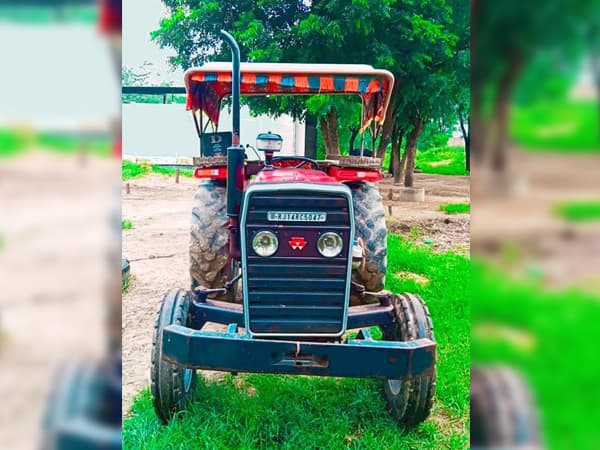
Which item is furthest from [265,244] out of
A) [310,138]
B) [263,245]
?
[310,138]

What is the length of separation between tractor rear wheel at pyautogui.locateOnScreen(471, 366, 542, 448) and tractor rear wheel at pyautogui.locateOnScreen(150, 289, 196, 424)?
5.31ft

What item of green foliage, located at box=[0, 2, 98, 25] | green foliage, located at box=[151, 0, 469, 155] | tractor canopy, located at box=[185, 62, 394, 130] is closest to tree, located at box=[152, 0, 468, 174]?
green foliage, located at box=[151, 0, 469, 155]

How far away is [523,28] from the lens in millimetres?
590

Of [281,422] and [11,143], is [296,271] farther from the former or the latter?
[11,143]

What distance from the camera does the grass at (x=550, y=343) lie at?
0.54 meters

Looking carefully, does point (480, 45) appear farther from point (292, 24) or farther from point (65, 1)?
point (292, 24)

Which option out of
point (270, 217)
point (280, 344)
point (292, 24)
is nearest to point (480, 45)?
point (270, 217)

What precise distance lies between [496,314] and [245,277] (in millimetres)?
1478

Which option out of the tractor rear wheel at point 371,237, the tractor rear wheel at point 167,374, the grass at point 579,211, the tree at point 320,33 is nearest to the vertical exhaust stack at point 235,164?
the tractor rear wheel at point 167,374

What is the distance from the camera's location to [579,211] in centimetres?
51

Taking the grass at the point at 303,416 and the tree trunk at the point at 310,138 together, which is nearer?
the grass at the point at 303,416

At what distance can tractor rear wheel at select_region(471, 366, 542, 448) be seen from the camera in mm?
612

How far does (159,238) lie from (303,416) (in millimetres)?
4092

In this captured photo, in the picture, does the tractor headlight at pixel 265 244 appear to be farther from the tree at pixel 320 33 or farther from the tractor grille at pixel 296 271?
the tree at pixel 320 33
